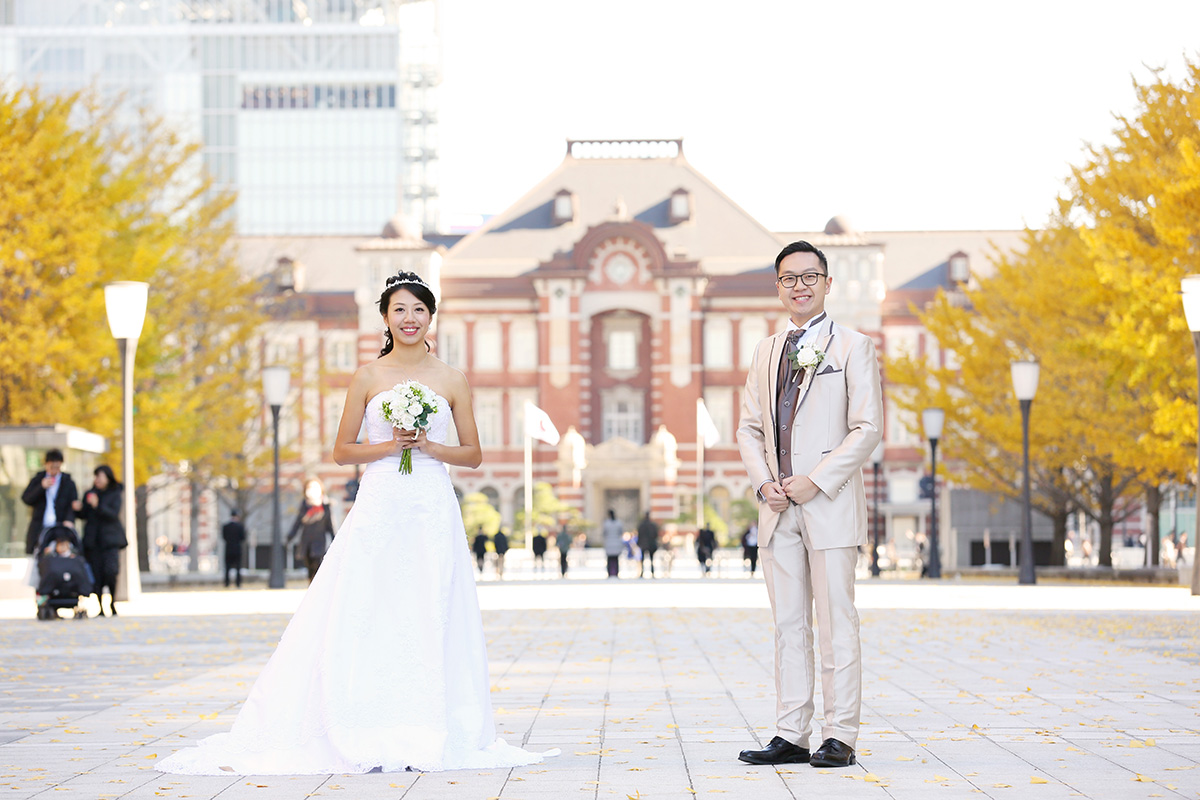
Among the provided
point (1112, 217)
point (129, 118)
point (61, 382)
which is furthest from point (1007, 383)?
point (129, 118)

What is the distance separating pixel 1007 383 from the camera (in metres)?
32.7

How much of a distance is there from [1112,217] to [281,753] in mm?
20165

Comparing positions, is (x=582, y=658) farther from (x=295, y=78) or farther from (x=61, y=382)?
(x=295, y=78)

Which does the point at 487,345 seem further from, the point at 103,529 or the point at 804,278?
the point at 804,278

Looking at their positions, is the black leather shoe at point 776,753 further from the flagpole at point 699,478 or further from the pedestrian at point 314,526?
the flagpole at point 699,478

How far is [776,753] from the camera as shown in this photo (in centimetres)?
645

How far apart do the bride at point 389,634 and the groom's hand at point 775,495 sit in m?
1.26

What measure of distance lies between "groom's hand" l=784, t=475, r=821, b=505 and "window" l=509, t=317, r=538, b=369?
187 feet

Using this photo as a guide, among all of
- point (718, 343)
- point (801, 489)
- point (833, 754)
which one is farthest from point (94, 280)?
point (718, 343)

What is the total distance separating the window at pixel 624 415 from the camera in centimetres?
6366

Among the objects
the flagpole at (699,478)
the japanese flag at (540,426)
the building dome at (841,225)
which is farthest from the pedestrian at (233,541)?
the building dome at (841,225)

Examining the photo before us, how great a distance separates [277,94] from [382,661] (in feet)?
333

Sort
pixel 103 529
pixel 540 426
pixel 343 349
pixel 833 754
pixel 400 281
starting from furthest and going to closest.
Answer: pixel 343 349 → pixel 540 426 → pixel 103 529 → pixel 400 281 → pixel 833 754

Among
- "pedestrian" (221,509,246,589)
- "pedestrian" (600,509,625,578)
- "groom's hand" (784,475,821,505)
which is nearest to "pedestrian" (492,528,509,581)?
"pedestrian" (600,509,625,578)
